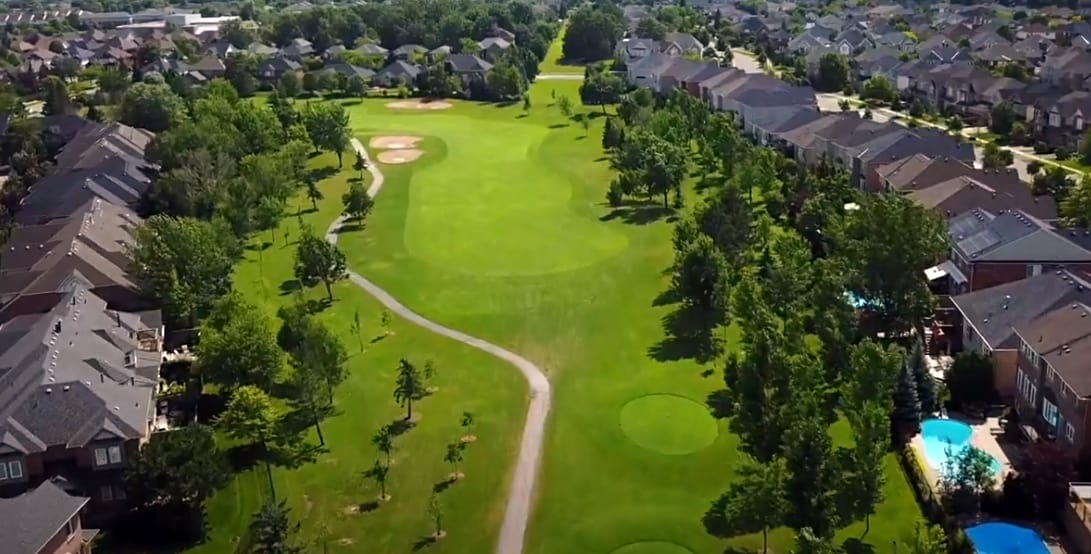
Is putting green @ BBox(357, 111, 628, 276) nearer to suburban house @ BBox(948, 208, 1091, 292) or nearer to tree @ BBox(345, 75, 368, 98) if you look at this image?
suburban house @ BBox(948, 208, 1091, 292)

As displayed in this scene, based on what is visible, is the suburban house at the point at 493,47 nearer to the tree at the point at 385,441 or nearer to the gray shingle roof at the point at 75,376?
the gray shingle roof at the point at 75,376

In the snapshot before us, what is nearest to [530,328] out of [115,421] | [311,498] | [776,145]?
[311,498]

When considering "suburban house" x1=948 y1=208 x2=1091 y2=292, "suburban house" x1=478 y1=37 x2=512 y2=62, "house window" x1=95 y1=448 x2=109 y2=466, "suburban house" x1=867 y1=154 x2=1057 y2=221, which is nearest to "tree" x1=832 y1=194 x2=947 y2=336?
"suburban house" x1=948 y1=208 x2=1091 y2=292

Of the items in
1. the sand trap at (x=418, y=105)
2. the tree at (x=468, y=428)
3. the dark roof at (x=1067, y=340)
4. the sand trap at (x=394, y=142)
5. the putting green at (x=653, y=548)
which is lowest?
the putting green at (x=653, y=548)

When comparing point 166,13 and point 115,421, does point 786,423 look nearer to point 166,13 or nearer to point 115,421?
point 115,421

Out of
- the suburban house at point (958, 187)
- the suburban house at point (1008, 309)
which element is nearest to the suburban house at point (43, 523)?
the suburban house at point (1008, 309)

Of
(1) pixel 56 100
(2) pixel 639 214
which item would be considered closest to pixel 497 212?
(2) pixel 639 214
